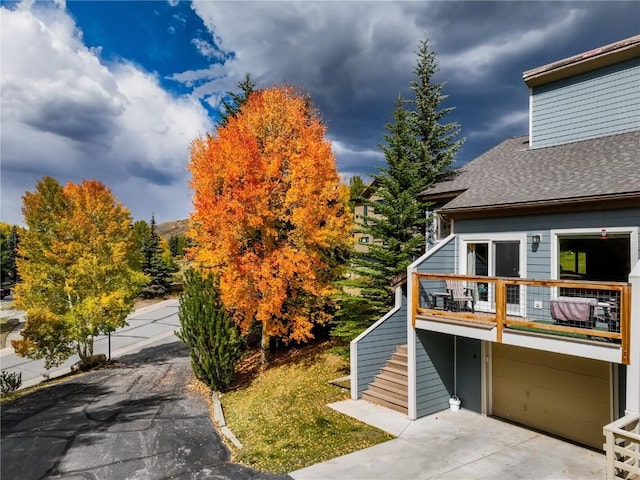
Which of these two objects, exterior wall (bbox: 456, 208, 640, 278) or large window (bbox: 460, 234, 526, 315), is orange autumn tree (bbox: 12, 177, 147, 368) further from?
large window (bbox: 460, 234, 526, 315)

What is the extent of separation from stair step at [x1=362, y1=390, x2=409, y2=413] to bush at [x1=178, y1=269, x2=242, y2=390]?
5508 mm

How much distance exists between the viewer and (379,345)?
12945 millimetres

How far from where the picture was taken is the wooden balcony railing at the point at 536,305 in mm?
7273

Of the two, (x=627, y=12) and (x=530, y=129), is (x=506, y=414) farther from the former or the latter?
(x=627, y=12)

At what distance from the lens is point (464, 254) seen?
39.0ft

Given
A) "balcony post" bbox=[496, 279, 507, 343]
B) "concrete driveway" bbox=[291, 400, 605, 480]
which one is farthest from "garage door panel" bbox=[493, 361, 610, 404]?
"balcony post" bbox=[496, 279, 507, 343]

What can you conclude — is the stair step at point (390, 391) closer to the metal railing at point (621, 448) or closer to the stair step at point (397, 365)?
the stair step at point (397, 365)

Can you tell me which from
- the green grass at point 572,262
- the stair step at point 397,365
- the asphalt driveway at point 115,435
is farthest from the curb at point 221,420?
the green grass at point 572,262

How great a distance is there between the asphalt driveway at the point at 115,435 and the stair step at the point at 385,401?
464 centimetres

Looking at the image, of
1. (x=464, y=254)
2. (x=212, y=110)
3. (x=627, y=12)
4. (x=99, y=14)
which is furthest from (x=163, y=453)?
(x=212, y=110)

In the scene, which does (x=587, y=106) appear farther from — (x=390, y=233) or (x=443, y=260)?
(x=390, y=233)

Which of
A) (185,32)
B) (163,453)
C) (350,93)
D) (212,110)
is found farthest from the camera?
(212,110)

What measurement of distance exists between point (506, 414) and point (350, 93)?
17.7 meters

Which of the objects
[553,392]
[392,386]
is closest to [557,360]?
[553,392]
